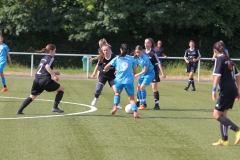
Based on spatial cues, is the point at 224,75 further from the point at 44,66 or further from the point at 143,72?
the point at 44,66

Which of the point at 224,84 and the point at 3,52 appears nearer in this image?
the point at 224,84

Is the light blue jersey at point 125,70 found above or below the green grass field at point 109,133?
above

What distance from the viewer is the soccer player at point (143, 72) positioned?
1487cm

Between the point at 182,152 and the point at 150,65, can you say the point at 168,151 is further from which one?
the point at 150,65

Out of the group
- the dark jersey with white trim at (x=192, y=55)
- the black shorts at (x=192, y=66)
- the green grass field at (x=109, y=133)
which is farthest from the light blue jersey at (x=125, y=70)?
the dark jersey with white trim at (x=192, y=55)

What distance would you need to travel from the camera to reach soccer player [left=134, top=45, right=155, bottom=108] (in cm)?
1487

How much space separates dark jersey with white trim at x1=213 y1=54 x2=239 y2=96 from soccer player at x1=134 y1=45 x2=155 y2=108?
14.3 feet

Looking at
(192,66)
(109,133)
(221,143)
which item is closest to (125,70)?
(109,133)

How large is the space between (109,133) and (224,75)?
8.22 feet

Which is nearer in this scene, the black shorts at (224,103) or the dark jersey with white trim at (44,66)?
the black shorts at (224,103)

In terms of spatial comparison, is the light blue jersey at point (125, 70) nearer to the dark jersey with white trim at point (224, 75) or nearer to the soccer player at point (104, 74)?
the soccer player at point (104, 74)

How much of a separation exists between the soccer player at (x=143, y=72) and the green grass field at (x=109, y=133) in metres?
0.46

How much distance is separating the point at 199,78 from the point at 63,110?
667 inches

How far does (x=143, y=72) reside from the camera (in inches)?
593
